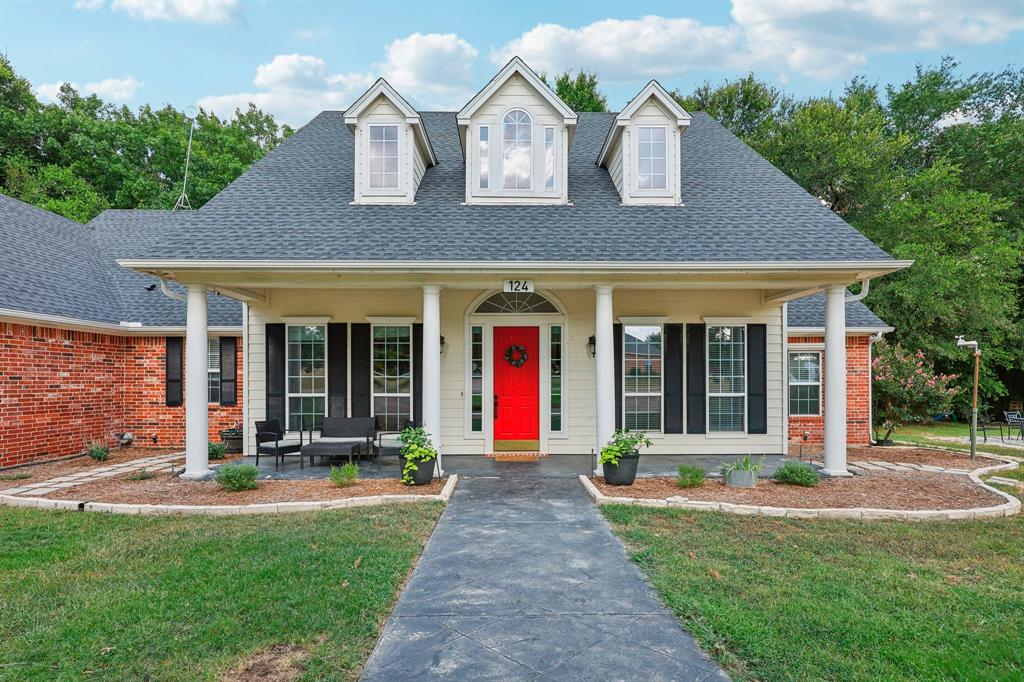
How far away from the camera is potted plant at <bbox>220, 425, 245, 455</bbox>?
1060cm

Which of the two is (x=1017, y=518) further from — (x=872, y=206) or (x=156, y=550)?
(x=872, y=206)

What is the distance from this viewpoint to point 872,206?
846 inches

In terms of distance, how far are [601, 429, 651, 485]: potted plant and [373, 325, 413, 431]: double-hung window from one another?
430cm

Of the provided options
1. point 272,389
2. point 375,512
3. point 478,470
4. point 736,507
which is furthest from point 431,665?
point 272,389

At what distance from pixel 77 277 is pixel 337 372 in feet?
22.3

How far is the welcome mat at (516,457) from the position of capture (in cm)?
967

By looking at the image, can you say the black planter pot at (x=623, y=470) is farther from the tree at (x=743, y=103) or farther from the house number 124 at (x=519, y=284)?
the tree at (x=743, y=103)

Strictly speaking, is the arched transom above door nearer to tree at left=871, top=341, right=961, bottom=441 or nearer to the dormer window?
the dormer window

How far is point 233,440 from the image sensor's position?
419 inches

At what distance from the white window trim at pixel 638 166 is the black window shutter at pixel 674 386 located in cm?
266

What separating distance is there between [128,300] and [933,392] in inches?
743

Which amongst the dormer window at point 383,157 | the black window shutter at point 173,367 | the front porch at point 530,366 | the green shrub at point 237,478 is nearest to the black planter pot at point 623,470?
the front porch at point 530,366

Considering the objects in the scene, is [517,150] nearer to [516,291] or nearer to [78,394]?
[516,291]

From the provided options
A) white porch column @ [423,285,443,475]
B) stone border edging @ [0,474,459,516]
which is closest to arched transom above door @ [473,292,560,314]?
white porch column @ [423,285,443,475]
